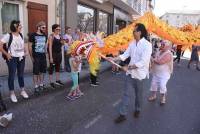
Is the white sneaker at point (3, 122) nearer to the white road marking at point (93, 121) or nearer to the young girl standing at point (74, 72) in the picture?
the white road marking at point (93, 121)

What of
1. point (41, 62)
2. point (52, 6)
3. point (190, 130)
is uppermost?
point (52, 6)

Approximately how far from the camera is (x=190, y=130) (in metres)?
5.02

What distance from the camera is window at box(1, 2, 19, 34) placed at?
896cm

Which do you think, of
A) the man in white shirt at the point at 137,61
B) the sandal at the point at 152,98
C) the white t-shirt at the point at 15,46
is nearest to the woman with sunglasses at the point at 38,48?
the white t-shirt at the point at 15,46

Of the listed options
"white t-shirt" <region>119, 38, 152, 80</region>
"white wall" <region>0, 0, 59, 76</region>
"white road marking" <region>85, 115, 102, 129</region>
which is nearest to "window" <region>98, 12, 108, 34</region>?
"white wall" <region>0, 0, 59, 76</region>

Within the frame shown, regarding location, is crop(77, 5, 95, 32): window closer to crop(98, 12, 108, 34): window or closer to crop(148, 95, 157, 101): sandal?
crop(98, 12, 108, 34): window

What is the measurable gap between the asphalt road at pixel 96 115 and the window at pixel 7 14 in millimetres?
3051

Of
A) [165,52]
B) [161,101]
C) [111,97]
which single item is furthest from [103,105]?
[165,52]

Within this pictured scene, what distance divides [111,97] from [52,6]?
215 inches

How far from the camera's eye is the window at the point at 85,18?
14.3 m

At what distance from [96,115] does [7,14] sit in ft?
17.5

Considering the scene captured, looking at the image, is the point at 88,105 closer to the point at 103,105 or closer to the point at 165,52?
the point at 103,105

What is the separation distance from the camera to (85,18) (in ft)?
49.2

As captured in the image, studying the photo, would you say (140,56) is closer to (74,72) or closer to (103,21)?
(74,72)
